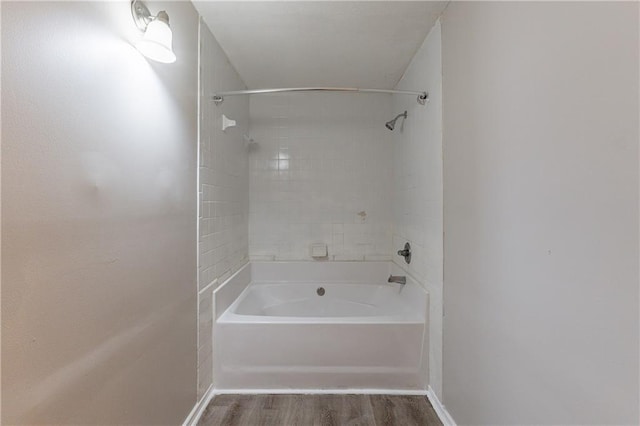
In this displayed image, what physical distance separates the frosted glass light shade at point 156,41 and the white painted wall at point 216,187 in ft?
1.88

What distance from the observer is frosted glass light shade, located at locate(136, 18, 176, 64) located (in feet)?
3.12

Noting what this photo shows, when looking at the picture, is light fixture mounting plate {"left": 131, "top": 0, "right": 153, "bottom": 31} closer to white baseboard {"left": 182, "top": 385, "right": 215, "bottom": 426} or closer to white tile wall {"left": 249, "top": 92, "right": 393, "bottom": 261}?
white tile wall {"left": 249, "top": 92, "right": 393, "bottom": 261}

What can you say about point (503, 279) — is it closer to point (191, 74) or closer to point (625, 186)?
point (625, 186)

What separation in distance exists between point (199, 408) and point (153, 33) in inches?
70.2

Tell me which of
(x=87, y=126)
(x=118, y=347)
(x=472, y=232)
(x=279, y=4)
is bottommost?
(x=118, y=347)

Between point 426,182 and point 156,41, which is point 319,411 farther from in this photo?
point 156,41

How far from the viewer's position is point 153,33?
3.12 feet

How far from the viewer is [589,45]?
0.68 meters

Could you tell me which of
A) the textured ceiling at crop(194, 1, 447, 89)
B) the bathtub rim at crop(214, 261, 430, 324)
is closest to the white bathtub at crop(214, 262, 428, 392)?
the bathtub rim at crop(214, 261, 430, 324)

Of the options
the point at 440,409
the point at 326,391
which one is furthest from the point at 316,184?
Answer: the point at 440,409

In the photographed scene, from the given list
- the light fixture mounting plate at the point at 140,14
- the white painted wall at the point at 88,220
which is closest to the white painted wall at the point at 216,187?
the white painted wall at the point at 88,220

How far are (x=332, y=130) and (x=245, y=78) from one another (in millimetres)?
882

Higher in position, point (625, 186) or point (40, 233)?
point (625, 186)

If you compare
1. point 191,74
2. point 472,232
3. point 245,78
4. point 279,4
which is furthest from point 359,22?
point 472,232
